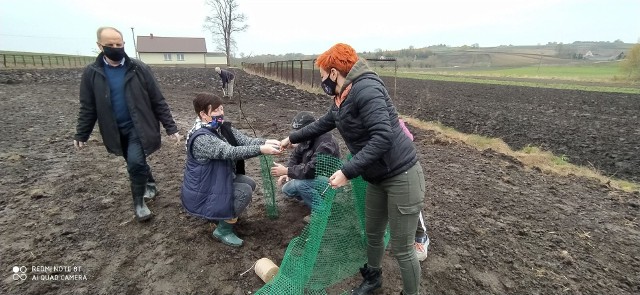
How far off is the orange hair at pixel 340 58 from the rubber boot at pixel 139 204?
2589 mm

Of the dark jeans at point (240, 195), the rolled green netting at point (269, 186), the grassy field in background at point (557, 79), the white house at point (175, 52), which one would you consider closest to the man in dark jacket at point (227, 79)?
the rolled green netting at point (269, 186)

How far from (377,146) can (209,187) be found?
1684mm

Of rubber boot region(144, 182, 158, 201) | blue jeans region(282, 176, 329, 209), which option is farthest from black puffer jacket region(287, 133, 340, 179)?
rubber boot region(144, 182, 158, 201)

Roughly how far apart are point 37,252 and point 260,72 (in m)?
32.7

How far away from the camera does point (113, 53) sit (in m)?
3.24

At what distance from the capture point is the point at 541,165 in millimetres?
6438

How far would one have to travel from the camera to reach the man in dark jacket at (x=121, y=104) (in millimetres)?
3283

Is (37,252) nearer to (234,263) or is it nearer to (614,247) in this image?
(234,263)

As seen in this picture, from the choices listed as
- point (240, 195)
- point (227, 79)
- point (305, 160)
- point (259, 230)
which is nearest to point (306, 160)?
point (305, 160)

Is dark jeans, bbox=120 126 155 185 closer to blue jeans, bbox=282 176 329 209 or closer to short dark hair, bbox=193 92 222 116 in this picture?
short dark hair, bbox=193 92 222 116

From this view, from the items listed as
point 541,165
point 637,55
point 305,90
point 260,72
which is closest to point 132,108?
point 541,165

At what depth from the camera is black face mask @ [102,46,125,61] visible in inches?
126

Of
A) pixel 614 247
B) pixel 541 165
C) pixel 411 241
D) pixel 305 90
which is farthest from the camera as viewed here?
pixel 305 90

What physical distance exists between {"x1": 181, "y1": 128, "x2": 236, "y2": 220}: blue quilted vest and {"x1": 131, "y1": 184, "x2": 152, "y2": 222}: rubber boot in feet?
2.97
